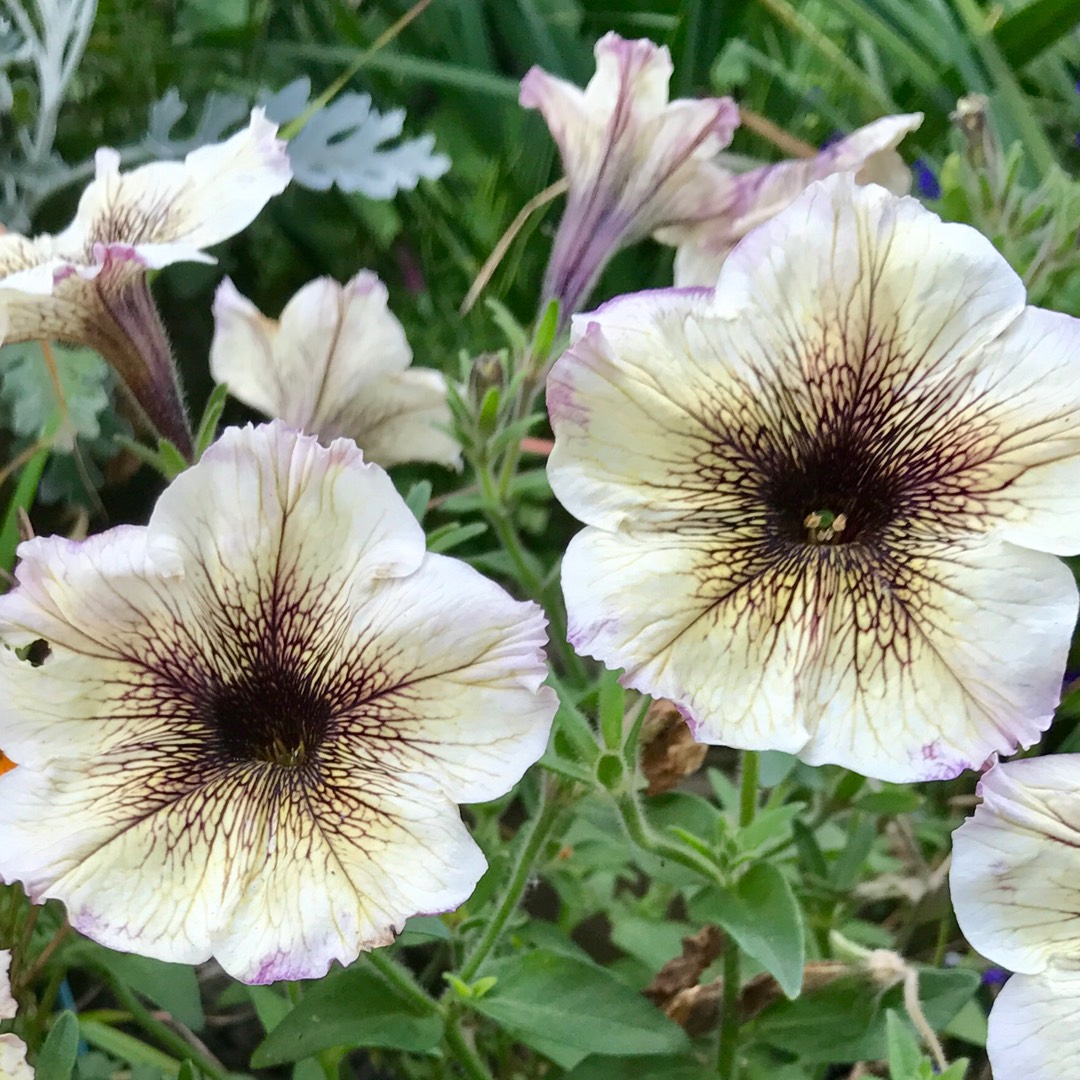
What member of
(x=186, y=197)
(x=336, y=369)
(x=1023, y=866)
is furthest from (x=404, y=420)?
(x=1023, y=866)

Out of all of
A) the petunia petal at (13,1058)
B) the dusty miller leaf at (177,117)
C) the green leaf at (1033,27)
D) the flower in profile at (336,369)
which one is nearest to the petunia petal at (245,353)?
the flower in profile at (336,369)

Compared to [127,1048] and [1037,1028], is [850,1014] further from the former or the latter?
[127,1048]

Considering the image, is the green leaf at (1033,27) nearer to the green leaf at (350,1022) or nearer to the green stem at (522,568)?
the green stem at (522,568)

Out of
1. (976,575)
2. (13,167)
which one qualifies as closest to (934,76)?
(976,575)

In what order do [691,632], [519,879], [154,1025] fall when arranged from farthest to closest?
[154,1025] < [519,879] < [691,632]

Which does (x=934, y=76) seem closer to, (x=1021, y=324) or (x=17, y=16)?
(x=1021, y=324)

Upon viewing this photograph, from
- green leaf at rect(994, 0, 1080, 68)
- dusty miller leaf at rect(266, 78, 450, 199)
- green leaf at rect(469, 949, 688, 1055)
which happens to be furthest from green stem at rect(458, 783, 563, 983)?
green leaf at rect(994, 0, 1080, 68)
